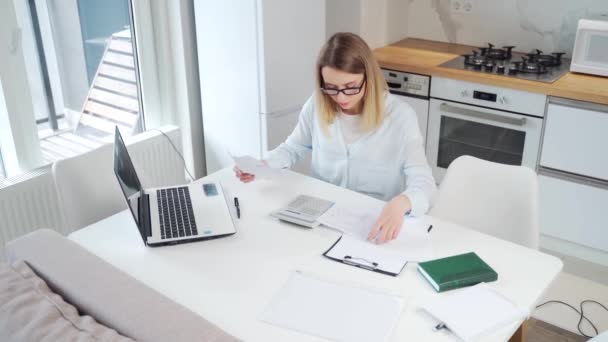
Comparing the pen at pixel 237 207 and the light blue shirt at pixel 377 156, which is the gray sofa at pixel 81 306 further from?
the light blue shirt at pixel 377 156

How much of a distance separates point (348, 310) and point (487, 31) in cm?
268

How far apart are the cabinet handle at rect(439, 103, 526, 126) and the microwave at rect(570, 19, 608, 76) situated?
A: 42 centimetres

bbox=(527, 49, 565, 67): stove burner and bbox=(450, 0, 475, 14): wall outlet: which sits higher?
bbox=(450, 0, 475, 14): wall outlet

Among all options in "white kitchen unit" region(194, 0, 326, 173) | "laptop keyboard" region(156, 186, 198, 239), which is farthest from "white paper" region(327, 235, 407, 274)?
"white kitchen unit" region(194, 0, 326, 173)

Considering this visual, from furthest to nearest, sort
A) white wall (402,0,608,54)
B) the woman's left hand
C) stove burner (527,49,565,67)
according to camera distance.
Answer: white wall (402,0,608,54) < stove burner (527,49,565,67) < the woman's left hand

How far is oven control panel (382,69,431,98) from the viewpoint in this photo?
3.27m

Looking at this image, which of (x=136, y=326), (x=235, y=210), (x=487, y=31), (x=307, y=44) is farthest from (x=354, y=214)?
(x=487, y=31)

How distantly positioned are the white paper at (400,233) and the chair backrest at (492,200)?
266mm

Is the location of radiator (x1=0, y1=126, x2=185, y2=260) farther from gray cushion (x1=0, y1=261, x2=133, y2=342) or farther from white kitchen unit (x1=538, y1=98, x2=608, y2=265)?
white kitchen unit (x1=538, y1=98, x2=608, y2=265)

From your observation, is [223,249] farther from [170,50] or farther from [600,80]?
[600,80]

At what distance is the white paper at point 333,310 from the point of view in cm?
140

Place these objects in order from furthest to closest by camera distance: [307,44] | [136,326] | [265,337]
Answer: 1. [307,44]
2. [265,337]
3. [136,326]

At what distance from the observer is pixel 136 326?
1.15 metres

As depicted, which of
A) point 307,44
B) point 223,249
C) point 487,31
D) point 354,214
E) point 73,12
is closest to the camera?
point 223,249
